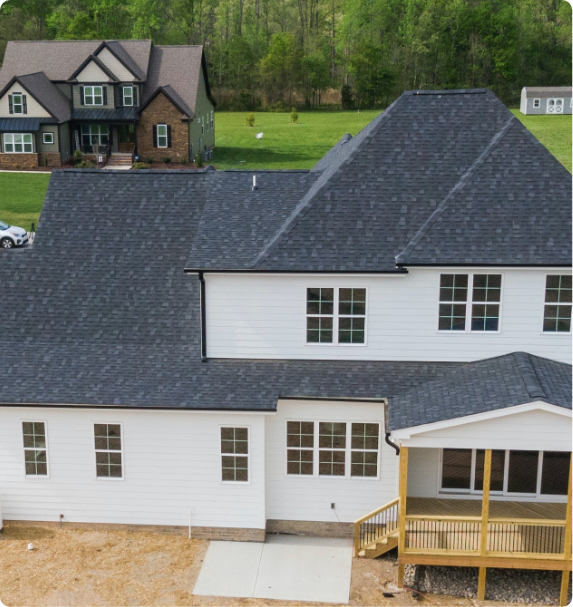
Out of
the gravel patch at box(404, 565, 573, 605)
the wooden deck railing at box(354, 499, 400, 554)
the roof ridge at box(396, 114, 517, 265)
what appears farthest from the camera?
the roof ridge at box(396, 114, 517, 265)

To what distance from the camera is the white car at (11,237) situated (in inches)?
1646

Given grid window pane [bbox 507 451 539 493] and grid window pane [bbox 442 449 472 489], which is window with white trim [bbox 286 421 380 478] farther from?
grid window pane [bbox 507 451 539 493]

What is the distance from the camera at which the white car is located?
4181 cm

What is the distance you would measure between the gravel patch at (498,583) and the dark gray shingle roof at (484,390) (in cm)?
357

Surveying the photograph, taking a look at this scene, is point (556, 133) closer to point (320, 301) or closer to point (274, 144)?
point (274, 144)

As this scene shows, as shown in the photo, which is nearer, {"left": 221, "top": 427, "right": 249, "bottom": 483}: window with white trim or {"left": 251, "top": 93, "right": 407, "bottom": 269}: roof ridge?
{"left": 221, "top": 427, "right": 249, "bottom": 483}: window with white trim

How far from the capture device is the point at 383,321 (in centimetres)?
1948

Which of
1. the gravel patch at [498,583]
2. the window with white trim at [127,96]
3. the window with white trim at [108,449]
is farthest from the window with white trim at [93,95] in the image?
the gravel patch at [498,583]

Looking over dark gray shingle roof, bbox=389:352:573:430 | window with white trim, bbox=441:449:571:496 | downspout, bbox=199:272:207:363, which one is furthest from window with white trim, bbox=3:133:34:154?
window with white trim, bbox=441:449:571:496

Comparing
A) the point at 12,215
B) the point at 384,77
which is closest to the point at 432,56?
the point at 384,77

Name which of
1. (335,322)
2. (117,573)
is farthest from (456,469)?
(117,573)

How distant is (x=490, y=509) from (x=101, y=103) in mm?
50148

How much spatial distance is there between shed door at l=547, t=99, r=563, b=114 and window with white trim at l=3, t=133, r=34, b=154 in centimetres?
5757

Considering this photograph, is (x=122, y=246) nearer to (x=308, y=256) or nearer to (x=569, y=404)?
(x=308, y=256)
